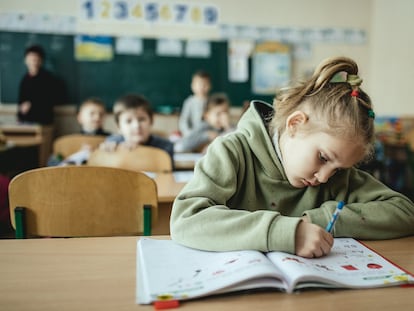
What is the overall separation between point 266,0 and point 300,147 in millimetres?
4792

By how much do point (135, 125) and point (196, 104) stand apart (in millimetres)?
2377

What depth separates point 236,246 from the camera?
0.76m

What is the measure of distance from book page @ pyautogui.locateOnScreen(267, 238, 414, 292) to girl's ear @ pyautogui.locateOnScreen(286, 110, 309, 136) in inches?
11.2

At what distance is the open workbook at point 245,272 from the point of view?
63cm

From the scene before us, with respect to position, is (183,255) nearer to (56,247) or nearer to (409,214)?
(56,247)

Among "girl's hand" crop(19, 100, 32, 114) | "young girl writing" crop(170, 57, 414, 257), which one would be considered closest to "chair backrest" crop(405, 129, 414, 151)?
"young girl writing" crop(170, 57, 414, 257)

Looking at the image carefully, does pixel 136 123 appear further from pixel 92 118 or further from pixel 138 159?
pixel 92 118

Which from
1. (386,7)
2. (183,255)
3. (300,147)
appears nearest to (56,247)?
(183,255)

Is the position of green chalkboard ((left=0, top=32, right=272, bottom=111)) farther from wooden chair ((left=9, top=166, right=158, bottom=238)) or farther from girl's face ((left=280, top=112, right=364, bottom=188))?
girl's face ((left=280, top=112, right=364, bottom=188))

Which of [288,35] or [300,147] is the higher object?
[288,35]

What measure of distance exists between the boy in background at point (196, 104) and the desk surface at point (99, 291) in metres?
3.90

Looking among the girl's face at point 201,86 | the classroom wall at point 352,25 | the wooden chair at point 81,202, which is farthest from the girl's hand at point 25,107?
the wooden chair at point 81,202

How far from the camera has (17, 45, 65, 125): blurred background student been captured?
4.76 meters

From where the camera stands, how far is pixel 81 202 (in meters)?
1.27
